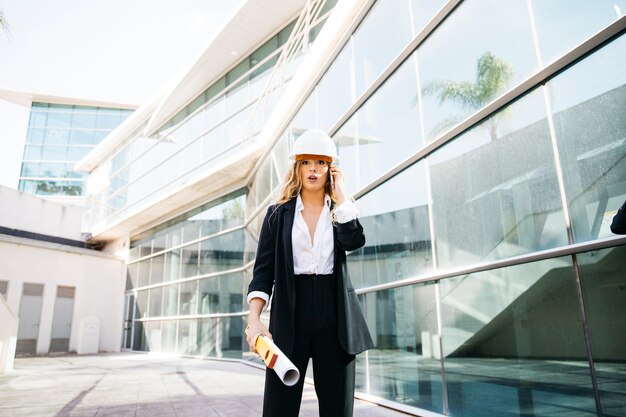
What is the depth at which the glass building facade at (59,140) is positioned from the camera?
2966cm

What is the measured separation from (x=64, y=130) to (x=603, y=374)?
34.9 metres

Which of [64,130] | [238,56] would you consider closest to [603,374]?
[238,56]

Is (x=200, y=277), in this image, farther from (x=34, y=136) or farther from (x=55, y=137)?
(x=34, y=136)

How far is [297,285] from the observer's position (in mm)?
1642

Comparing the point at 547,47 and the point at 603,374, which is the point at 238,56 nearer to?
the point at 547,47

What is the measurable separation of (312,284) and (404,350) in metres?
3.63

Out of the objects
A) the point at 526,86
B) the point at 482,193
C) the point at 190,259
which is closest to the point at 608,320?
the point at 482,193

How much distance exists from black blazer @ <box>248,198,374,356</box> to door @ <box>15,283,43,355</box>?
17.6 meters

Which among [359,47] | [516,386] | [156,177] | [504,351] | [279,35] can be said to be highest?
[279,35]

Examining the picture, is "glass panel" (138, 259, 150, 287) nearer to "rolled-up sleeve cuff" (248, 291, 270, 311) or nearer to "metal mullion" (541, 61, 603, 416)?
"metal mullion" (541, 61, 603, 416)

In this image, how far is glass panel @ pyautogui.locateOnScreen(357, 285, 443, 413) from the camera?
173 inches

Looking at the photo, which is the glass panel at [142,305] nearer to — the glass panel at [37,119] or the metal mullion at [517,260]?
the metal mullion at [517,260]

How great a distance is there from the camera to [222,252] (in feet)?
46.5

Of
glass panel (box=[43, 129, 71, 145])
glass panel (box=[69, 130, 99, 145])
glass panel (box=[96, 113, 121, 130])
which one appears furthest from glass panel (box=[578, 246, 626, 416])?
glass panel (box=[43, 129, 71, 145])
